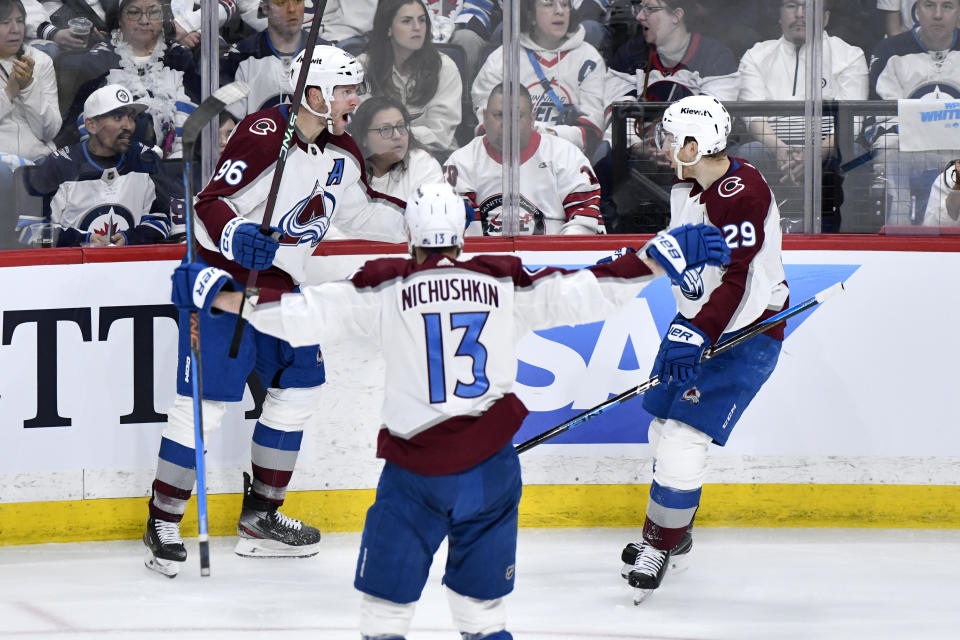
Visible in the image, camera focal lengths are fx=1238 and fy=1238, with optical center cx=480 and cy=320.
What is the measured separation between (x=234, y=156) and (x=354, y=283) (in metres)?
1.39

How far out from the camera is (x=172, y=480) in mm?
3795

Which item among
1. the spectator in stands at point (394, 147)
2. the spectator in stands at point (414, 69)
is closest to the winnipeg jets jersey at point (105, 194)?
the spectator in stands at point (394, 147)

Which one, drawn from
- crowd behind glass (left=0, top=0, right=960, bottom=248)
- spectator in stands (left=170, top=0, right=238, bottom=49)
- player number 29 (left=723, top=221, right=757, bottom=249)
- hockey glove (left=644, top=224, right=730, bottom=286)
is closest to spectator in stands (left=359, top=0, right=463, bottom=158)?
crowd behind glass (left=0, top=0, right=960, bottom=248)

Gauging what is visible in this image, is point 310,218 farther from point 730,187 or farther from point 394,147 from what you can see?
point 730,187

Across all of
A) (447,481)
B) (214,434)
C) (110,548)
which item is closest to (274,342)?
(214,434)

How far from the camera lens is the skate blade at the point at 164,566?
372 cm

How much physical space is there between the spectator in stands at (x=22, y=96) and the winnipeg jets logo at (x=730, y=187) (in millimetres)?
2182

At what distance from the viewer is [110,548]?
403 cm

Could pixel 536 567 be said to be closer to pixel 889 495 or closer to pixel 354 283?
pixel 889 495

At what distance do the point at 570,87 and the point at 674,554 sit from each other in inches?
64.9

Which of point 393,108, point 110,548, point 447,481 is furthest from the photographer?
point 393,108

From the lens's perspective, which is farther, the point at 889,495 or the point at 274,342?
the point at 889,495

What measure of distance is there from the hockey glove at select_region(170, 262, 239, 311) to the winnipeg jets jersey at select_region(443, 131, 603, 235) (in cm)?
177

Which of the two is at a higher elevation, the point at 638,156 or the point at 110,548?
the point at 638,156
